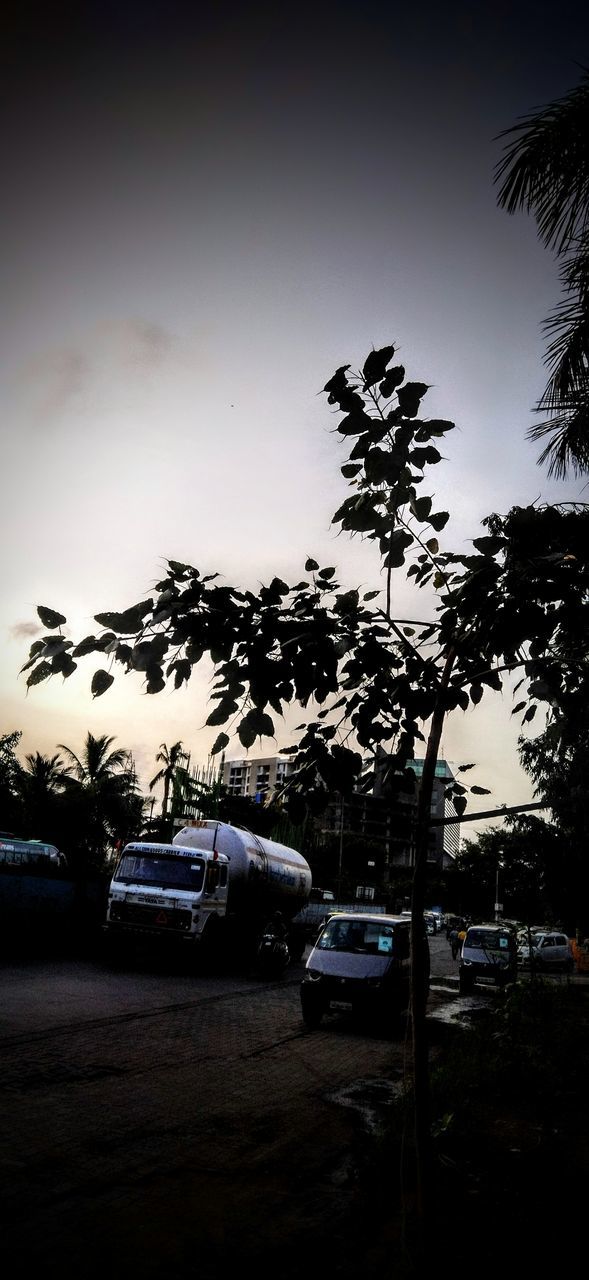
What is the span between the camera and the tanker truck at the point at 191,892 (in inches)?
742

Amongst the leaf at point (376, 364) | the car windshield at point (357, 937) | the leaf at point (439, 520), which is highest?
the leaf at point (376, 364)

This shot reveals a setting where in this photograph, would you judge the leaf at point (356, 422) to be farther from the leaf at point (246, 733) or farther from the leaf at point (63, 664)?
the leaf at point (63, 664)

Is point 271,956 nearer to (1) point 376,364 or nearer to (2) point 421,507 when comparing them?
(2) point 421,507

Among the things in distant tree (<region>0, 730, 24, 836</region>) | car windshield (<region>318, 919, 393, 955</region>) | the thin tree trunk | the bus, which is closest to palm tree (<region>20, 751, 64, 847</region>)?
distant tree (<region>0, 730, 24, 836</region>)

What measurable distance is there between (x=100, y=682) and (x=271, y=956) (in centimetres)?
1915

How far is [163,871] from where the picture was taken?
1948cm

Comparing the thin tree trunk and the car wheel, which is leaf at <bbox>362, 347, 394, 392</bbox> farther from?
the car wheel

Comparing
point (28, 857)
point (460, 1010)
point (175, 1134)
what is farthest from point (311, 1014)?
point (28, 857)

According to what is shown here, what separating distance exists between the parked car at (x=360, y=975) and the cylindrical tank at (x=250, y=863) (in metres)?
7.40

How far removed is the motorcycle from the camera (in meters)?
21.0

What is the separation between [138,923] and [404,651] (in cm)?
1641

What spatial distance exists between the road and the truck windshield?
18.0 ft

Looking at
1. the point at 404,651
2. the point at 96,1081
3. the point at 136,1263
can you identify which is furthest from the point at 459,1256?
the point at 96,1081

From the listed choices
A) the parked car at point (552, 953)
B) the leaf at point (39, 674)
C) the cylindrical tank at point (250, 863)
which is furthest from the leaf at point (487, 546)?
the parked car at point (552, 953)
